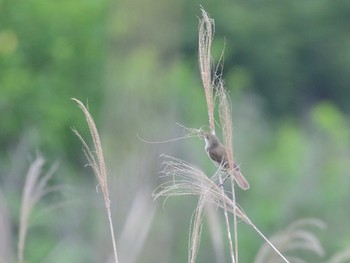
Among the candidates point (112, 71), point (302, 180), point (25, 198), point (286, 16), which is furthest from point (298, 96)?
point (25, 198)

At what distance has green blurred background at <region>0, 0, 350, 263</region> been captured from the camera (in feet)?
26.7

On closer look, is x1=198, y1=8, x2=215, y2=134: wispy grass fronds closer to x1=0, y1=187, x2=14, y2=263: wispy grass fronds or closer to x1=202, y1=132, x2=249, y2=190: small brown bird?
x1=202, y1=132, x2=249, y2=190: small brown bird

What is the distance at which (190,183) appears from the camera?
3.83m

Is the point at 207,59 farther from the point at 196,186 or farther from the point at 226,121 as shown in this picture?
the point at 196,186

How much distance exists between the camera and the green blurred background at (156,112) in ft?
26.7

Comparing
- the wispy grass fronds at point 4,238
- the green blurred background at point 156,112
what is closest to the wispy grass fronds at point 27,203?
the wispy grass fronds at point 4,238

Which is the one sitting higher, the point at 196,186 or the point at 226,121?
→ the point at 226,121

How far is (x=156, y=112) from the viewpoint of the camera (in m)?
8.33

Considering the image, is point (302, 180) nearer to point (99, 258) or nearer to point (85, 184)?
point (85, 184)

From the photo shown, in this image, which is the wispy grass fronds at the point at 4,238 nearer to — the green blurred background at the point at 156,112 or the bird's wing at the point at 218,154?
the green blurred background at the point at 156,112

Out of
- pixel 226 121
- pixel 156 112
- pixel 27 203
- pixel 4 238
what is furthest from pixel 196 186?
pixel 156 112

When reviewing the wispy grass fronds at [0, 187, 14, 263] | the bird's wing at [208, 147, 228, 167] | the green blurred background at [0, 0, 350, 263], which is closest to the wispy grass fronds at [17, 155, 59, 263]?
the wispy grass fronds at [0, 187, 14, 263]

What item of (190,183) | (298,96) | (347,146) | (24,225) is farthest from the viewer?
(298,96)

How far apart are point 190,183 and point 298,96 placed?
91.1 ft
